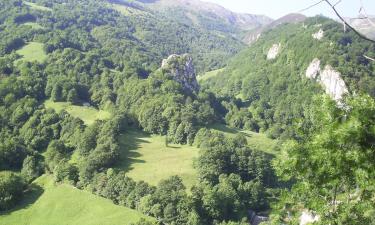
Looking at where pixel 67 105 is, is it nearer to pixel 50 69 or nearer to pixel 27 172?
pixel 50 69

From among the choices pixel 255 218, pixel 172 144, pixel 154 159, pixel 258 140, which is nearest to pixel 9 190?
pixel 154 159

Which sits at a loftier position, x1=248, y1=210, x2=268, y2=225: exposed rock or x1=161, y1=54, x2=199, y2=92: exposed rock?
x1=161, y1=54, x2=199, y2=92: exposed rock

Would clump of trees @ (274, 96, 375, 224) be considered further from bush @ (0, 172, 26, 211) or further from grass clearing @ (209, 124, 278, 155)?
grass clearing @ (209, 124, 278, 155)

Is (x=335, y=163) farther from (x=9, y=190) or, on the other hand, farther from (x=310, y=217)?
(x=9, y=190)

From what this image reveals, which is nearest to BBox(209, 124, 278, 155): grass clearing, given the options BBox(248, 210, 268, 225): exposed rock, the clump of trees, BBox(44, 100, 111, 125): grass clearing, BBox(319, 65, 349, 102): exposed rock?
BBox(44, 100, 111, 125): grass clearing

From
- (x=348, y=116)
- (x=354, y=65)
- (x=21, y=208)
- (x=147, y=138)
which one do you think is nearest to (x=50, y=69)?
(x=147, y=138)
